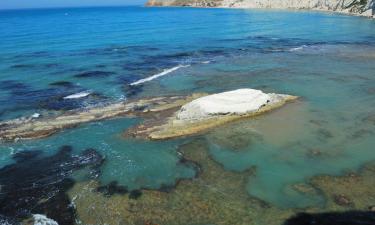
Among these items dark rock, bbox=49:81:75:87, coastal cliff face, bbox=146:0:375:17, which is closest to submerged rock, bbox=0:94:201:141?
dark rock, bbox=49:81:75:87

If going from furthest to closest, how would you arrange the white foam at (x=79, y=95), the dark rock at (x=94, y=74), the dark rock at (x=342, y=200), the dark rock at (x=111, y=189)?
the dark rock at (x=94, y=74) < the white foam at (x=79, y=95) < the dark rock at (x=111, y=189) < the dark rock at (x=342, y=200)

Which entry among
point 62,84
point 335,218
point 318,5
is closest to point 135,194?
point 335,218

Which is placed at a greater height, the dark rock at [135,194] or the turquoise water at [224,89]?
the turquoise water at [224,89]

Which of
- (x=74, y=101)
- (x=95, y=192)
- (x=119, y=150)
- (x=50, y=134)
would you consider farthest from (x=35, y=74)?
(x=95, y=192)

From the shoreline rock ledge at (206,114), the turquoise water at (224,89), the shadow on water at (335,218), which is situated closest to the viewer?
the shadow on water at (335,218)

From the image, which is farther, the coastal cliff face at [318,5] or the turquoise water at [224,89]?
the coastal cliff face at [318,5]

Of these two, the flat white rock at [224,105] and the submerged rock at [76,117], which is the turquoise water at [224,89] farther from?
the flat white rock at [224,105]

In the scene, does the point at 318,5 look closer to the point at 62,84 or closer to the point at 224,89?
the point at 224,89

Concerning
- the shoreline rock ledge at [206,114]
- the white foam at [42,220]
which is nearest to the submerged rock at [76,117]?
the shoreline rock ledge at [206,114]

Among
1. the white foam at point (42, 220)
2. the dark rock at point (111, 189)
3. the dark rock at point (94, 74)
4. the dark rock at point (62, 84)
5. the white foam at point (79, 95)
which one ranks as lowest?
the white foam at point (42, 220)
